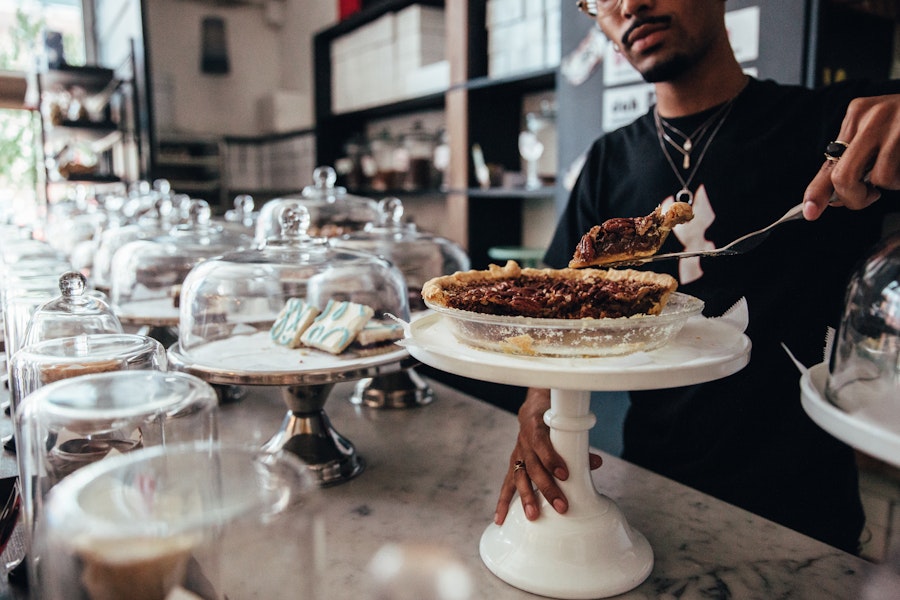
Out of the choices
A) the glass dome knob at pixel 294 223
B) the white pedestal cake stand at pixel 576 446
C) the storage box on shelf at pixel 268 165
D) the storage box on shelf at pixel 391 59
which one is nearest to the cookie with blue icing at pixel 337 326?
the glass dome knob at pixel 294 223

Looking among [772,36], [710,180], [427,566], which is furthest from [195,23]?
[427,566]

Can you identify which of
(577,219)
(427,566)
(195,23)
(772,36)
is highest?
(195,23)

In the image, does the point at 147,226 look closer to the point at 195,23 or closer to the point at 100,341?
the point at 100,341

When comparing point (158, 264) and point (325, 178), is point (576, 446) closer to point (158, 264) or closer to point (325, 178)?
point (158, 264)

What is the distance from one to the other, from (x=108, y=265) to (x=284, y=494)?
1.87 meters

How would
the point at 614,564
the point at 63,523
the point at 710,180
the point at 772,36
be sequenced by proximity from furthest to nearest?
the point at 772,36 < the point at 710,180 < the point at 614,564 < the point at 63,523

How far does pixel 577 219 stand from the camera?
1521 mm

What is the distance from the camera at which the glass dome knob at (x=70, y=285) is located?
0.96 meters

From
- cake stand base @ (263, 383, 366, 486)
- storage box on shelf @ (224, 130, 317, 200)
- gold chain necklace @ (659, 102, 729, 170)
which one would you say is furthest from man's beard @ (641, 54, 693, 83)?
storage box on shelf @ (224, 130, 317, 200)

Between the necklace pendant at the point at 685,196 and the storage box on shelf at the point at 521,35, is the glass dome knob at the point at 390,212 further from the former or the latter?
the storage box on shelf at the point at 521,35

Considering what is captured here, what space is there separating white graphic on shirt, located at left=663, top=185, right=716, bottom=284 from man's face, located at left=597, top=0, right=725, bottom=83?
0.25 meters

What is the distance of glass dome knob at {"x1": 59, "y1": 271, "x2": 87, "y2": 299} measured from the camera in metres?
0.96

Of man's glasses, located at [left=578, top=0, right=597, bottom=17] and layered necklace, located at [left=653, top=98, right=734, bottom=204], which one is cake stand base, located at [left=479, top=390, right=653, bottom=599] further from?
man's glasses, located at [left=578, top=0, right=597, bottom=17]

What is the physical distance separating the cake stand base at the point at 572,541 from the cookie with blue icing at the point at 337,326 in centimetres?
42
